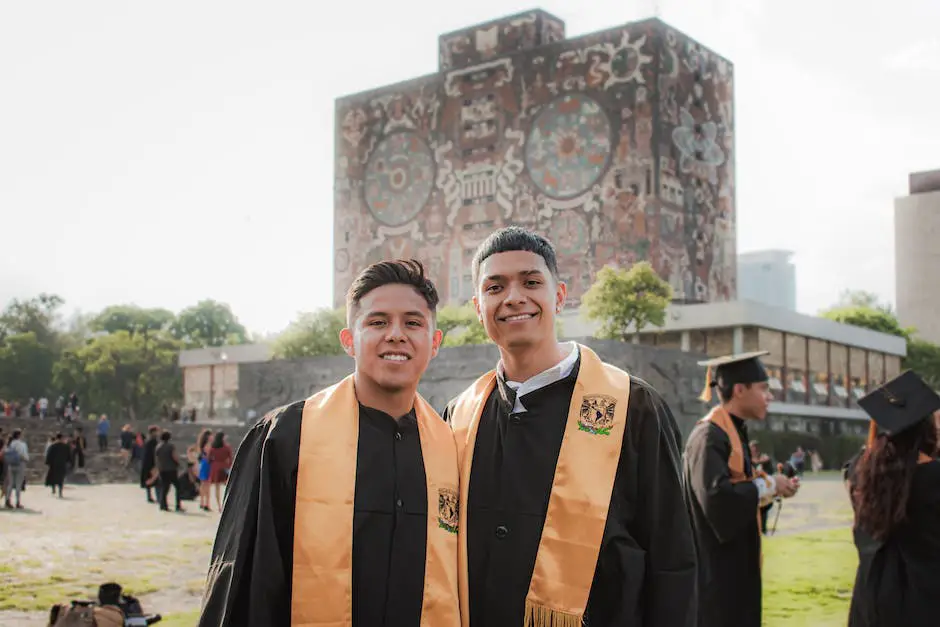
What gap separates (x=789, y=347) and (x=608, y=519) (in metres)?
47.9

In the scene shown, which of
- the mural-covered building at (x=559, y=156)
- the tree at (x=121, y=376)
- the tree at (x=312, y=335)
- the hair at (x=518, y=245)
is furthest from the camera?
the tree at (x=121, y=376)

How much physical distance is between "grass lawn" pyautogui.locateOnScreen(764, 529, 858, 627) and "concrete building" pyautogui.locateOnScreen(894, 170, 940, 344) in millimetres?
71575

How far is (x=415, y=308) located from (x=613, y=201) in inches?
1773

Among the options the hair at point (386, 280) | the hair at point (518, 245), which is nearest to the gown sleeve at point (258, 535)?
the hair at point (386, 280)

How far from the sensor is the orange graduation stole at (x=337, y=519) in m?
3.30

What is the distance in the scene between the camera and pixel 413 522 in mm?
3477

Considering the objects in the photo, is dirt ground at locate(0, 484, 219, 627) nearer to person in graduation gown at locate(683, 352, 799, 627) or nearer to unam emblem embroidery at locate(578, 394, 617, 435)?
person in graduation gown at locate(683, 352, 799, 627)

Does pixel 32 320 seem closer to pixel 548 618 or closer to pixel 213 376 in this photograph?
pixel 213 376

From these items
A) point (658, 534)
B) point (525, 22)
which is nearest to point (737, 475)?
point (658, 534)

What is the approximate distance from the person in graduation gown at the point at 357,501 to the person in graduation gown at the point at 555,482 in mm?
139

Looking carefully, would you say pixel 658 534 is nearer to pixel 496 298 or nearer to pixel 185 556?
pixel 496 298

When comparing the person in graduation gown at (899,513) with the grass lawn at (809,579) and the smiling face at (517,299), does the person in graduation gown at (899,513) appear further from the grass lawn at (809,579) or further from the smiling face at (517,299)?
the grass lawn at (809,579)

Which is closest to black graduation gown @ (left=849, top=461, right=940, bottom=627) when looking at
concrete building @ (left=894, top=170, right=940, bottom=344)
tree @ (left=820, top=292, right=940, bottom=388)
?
tree @ (left=820, top=292, right=940, bottom=388)

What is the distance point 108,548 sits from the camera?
42.1 ft
